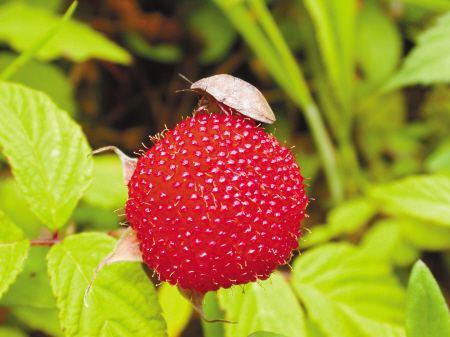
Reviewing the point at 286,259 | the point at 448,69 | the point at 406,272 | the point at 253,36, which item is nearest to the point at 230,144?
the point at 286,259

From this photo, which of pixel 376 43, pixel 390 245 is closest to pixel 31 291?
pixel 390 245

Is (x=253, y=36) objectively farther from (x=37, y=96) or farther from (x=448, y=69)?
(x=37, y=96)

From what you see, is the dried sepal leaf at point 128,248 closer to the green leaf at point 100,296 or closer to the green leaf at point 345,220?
the green leaf at point 100,296

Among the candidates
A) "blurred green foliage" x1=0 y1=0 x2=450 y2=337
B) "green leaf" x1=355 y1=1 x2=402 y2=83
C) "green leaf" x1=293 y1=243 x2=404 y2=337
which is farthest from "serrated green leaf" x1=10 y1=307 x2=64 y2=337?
"green leaf" x1=355 y1=1 x2=402 y2=83

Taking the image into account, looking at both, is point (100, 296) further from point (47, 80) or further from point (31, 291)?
point (47, 80)

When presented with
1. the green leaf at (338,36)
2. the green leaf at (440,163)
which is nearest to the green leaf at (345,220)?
the green leaf at (440,163)

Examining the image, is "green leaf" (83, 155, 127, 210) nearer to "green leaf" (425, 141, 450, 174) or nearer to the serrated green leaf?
the serrated green leaf

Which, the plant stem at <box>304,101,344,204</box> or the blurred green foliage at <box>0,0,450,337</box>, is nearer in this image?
the blurred green foliage at <box>0,0,450,337</box>
